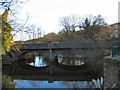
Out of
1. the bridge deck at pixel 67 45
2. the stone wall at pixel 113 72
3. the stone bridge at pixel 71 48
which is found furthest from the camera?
→ the bridge deck at pixel 67 45

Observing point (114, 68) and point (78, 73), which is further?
point (78, 73)

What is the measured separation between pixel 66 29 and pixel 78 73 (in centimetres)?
4431

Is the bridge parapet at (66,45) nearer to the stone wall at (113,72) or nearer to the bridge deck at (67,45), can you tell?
the bridge deck at (67,45)

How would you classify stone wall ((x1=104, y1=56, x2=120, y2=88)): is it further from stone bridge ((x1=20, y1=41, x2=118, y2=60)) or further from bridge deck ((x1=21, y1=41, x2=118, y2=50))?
bridge deck ((x1=21, y1=41, x2=118, y2=50))

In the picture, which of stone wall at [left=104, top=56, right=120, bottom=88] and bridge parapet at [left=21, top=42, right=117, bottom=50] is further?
bridge parapet at [left=21, top=42, right=117, bottom=50]

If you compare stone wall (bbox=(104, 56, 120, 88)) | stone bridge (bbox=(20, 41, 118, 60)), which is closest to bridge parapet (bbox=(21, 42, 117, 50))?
stone bridge (bbox=(20, 41, 118, 60))

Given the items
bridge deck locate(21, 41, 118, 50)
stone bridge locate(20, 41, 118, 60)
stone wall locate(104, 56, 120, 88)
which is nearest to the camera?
stone wall locate(104, 56, 120, 88)

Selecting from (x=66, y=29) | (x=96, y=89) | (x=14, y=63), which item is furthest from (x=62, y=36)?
(x=96, y=89)

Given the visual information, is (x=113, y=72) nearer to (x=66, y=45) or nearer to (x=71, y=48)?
(x=71, y=48)

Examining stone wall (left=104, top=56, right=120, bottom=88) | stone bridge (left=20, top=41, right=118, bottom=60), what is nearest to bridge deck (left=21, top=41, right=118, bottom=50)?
stone bridge (left=20, top=41, right=118, bottom=60)

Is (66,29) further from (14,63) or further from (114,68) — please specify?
(114,68)

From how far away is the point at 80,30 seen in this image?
8031 centimetres

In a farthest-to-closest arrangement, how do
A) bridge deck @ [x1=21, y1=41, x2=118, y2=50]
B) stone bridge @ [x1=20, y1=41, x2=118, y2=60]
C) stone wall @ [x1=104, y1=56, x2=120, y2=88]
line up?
bridge deck @ [x1=21, y1=41, x2=118, y2=50] → stone bridge @ [x1=20, y1=41, x2=118, y2=60] → stone wall @ [x1=104, y1=56, x2=120, y2=88]

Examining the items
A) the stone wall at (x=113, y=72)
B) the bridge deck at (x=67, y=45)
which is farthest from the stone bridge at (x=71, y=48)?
the stone wall at (x=113, y=72)
